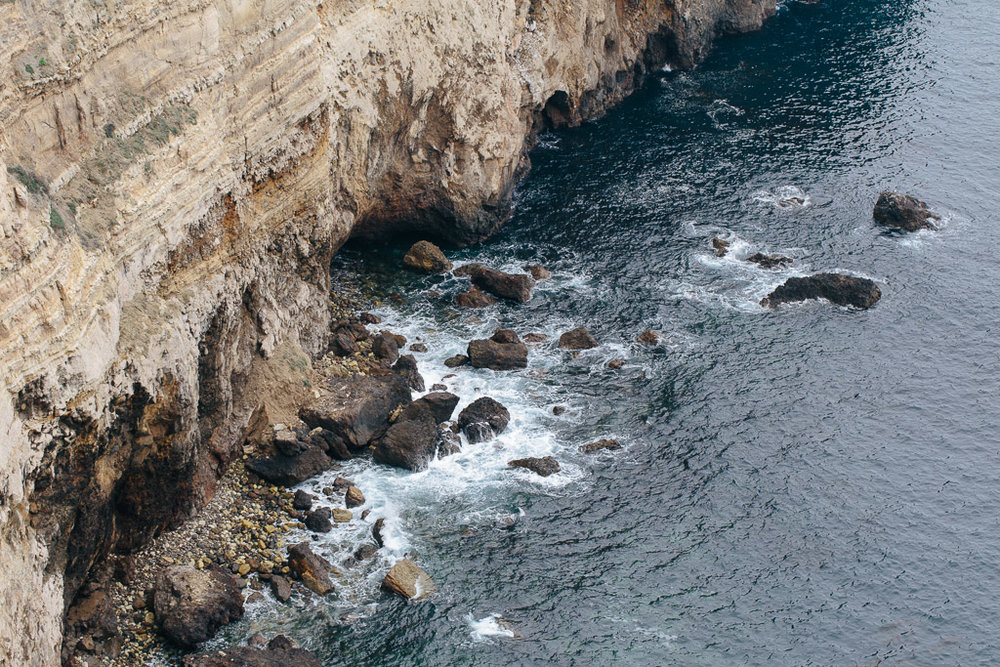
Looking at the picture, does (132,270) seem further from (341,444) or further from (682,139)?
(682,139)

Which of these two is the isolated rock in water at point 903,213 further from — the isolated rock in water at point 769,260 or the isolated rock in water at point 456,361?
the isolated rock in water at point 456,361

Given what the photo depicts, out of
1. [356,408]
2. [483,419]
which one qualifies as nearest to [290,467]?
[356,408]

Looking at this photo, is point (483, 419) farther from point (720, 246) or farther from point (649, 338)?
point (720, 246)

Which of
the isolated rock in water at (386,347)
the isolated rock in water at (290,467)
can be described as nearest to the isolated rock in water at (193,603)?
the isolated rock in water at (290,467)

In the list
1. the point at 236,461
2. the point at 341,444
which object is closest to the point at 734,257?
the point at 341,444

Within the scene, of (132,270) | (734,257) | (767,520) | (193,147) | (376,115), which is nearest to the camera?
(132,270)

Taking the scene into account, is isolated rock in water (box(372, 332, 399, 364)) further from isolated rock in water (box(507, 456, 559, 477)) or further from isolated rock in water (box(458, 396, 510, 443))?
isolated rock in water (box(507, 456, 559, 477))
